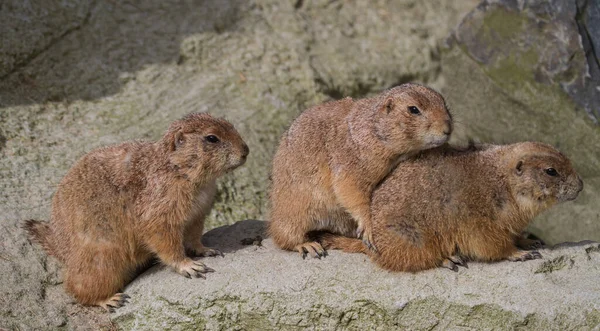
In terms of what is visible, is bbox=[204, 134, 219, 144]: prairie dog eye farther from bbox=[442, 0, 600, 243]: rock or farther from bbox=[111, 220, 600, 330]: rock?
bbox=[442, 0, 600, 243]: rock

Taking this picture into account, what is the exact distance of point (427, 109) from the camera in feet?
21.8

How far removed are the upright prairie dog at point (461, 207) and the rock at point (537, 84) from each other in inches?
121

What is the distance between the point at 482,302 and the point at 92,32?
262 inches

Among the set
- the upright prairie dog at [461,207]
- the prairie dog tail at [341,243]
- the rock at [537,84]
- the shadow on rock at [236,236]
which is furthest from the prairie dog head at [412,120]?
the rock at [537,84]

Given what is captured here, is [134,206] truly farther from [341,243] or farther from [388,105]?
[388,105]

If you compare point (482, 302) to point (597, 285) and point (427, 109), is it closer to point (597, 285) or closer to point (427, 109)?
point (597, 285)

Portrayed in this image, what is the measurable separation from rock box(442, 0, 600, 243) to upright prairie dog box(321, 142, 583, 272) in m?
3.07

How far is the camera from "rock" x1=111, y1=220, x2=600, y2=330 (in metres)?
6.31

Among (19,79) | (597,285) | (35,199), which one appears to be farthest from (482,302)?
(19,79)

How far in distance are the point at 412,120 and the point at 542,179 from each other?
122cm

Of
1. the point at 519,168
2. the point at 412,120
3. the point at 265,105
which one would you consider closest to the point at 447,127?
the point at 412,120

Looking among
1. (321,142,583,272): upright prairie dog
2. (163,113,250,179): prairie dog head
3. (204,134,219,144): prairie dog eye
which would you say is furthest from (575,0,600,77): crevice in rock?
(204,134,219,144): prairie dog eye

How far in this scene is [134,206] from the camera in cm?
695

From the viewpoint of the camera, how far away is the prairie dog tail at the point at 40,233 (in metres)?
7.30
